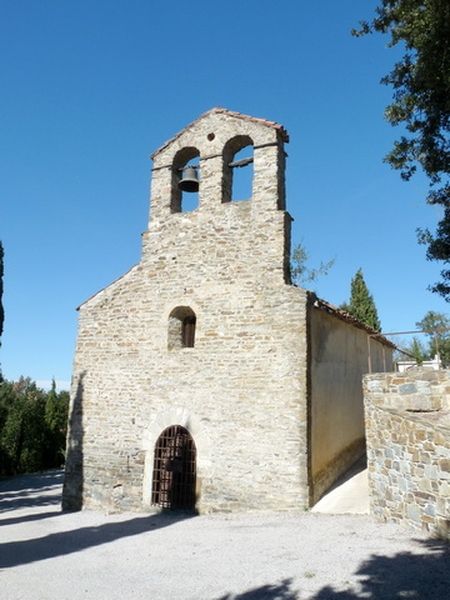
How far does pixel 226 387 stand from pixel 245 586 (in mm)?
4636

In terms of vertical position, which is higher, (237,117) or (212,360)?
(237,117)

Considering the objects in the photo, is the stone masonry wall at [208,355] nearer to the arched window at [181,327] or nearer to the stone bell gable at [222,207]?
the stone bell gable at [222,207]

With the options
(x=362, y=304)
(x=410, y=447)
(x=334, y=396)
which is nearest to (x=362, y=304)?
(x=362, y=304)

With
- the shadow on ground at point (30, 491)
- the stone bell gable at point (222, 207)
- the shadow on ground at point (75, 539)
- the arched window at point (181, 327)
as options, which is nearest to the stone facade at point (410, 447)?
the stone bell gable at point (222, 207)

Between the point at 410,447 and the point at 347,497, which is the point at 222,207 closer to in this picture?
the point at 410,447

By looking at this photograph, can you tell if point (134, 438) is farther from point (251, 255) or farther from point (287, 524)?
point (251, 255)

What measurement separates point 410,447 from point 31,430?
65.9 feet

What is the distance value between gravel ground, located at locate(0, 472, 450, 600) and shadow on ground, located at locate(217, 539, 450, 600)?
11mm

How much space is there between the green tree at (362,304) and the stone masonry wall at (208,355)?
60.6ft

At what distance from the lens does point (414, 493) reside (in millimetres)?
6902

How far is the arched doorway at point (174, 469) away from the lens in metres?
9.96

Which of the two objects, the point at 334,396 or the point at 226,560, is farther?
the point at 334,396

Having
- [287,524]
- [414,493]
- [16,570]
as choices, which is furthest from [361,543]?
[16,570]

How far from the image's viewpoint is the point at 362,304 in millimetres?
27969
